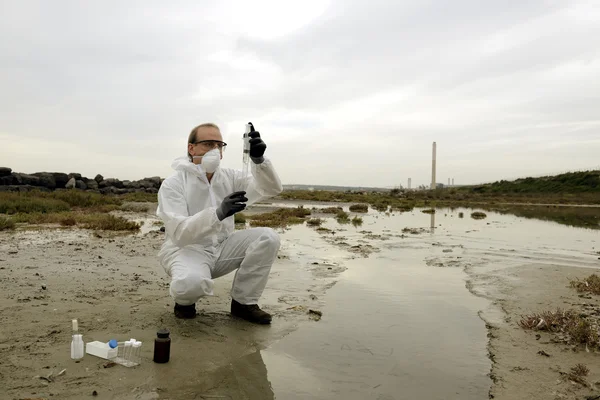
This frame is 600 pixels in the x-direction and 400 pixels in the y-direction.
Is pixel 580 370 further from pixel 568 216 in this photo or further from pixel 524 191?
pixel 524 191

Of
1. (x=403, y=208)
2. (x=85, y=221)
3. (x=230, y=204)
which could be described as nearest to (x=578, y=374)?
(x=230, y=204)

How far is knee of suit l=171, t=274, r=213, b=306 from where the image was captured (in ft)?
13.3

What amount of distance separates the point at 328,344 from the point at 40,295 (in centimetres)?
325

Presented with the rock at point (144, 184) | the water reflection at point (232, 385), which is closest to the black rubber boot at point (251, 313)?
the water reflection at point (232, 385)

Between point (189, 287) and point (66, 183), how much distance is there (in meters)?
30.0

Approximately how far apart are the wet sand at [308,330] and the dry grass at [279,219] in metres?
5.82

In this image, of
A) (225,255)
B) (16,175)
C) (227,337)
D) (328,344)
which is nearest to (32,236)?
(225,255)

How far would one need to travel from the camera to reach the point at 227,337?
3863 mm

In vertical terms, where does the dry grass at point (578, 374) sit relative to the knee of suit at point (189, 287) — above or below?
below

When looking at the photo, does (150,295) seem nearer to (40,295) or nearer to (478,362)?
(40,295)

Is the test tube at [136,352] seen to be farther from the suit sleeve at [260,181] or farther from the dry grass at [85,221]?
the dry grass at [85,221]

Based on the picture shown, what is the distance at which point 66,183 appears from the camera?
1184 inches

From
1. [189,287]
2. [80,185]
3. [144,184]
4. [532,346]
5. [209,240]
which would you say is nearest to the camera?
[532,346]

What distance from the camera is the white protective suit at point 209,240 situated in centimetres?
410
